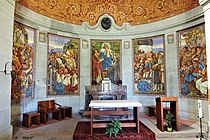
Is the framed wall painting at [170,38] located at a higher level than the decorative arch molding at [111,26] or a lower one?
lower

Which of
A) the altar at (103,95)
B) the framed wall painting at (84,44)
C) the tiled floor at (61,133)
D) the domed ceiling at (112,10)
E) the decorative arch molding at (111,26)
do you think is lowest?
the tiled floor at (61,133)

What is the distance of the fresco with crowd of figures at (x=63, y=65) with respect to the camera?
847cm

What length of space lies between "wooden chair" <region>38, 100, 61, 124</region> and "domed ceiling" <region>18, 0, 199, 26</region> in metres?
4.06

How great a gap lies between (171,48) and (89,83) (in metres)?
4.44

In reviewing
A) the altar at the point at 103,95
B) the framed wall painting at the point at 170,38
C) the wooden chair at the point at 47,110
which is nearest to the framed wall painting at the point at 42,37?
the wooden chair at the point at 47,110

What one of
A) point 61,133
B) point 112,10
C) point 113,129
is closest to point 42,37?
point 112,10

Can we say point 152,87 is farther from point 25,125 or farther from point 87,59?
point 25,125

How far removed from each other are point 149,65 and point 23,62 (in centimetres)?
589

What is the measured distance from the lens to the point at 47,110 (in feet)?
23.7

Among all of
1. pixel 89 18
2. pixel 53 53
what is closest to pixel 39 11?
pixel 53 53

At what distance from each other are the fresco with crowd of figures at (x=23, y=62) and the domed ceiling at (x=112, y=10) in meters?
1.43

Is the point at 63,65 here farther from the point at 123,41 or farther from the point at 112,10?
the point at 112,10

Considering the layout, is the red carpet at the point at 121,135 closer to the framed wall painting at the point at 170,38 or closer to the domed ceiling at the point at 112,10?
the framed wall painting at the point at 170,38

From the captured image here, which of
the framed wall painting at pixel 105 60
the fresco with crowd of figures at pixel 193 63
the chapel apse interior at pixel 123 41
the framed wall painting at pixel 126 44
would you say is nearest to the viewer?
the fresco with crowd of figures at pixel 193 63
